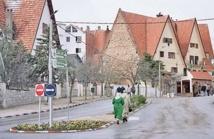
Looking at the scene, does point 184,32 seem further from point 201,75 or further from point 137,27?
point 137,27

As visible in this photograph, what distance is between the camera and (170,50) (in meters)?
75.8

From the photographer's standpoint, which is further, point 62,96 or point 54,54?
point 62,96

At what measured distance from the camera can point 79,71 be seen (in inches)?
1964

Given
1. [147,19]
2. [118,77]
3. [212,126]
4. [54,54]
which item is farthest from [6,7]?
[212,126]

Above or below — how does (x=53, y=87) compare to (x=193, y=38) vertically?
below

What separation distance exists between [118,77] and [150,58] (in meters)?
5.55

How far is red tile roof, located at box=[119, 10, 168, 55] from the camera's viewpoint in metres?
72.2

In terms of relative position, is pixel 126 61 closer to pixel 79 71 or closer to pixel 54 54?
pixel 79 71

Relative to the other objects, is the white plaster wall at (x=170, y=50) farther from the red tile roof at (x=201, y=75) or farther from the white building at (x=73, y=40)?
the white building at (x=73, y=40)


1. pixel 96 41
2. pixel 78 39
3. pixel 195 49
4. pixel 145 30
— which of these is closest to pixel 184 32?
→ pixel 195 49

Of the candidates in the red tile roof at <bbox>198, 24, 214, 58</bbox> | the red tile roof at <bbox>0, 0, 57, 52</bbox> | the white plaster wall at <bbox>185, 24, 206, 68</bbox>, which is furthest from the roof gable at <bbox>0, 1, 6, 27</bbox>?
the red tile roof at <bbox>198, 24, 214, 58</bbox>

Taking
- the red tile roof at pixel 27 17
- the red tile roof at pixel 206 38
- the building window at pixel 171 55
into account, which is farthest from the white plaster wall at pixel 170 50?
the red tile roof at pixel 27 17

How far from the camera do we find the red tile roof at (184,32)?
7944cm

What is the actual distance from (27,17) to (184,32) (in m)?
37.1
